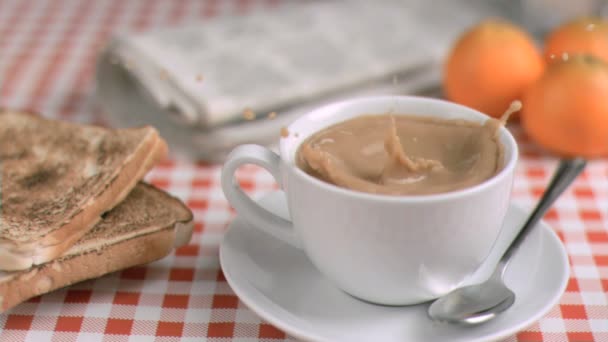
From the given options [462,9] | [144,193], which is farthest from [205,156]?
[462,9]

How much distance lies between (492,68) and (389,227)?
0.82 m

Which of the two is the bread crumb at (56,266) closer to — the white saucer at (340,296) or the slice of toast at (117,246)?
the slice of toast at (117,246)

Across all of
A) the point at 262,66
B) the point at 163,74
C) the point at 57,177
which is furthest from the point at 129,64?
the point at 57,177

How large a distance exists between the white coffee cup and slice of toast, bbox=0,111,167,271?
9.4 inches

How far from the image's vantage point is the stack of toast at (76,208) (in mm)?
1073

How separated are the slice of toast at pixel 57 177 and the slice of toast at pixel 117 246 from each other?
2 centimetres

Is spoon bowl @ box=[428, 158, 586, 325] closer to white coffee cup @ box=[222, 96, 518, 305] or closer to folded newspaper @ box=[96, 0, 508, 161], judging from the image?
white coffee cup @ box=[222, 96, 518, 305]

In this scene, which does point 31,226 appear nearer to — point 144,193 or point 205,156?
point 144,193

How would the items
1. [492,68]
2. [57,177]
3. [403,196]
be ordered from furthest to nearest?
1. [492,68]
2. [57,177]
3. [403,196]

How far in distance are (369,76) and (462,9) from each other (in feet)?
1.72

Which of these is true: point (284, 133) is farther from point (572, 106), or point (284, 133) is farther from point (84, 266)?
point (572, 106)

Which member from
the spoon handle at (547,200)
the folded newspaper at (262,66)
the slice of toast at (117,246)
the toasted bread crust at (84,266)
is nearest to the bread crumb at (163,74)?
the folded newspaper at (262,66)

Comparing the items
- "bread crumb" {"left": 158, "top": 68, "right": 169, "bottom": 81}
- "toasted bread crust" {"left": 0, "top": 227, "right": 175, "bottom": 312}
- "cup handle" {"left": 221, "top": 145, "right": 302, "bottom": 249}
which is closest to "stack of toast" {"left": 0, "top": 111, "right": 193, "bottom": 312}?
"toasted bread crust" {"left": 0, "top": 227, "right": 175, "bottom": 312}

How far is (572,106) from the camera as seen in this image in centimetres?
149
